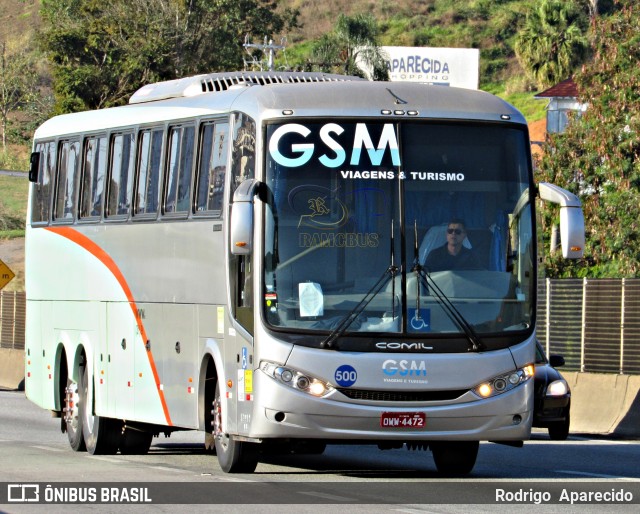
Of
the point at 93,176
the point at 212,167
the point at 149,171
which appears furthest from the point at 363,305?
the point at 93,176

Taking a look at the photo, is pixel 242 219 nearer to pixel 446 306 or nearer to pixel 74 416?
pixel 446 306

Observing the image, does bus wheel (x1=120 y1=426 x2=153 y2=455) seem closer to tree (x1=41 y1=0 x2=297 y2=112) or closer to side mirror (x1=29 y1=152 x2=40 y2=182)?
side mirror (x1=29 y1=152 x2=40 y2=182)

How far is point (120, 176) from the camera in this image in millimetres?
17969

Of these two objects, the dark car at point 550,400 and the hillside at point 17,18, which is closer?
the dark car at point 550,400

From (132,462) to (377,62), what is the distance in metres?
55.1

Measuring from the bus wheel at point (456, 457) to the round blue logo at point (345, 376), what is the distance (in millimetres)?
2167

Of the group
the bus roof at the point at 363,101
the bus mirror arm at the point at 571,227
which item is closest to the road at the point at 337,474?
the bus mirror arm at the point at 571,227

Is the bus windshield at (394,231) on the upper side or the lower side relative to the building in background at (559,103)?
lower

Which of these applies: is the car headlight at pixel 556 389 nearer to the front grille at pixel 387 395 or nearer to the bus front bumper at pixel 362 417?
the bus front bumper at pixel 362 417

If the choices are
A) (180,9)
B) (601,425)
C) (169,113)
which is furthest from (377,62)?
(169,113)

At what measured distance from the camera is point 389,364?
43.6 feet

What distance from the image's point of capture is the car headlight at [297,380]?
1327 centimetres

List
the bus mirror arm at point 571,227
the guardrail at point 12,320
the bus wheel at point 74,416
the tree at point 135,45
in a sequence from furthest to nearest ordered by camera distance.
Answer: the tree at point 135,45
the guardrail at point 12,320
the bus wheel at point 74,416
the bus mirror arm at point 571,227

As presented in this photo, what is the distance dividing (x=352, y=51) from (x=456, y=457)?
56587 millimetres
